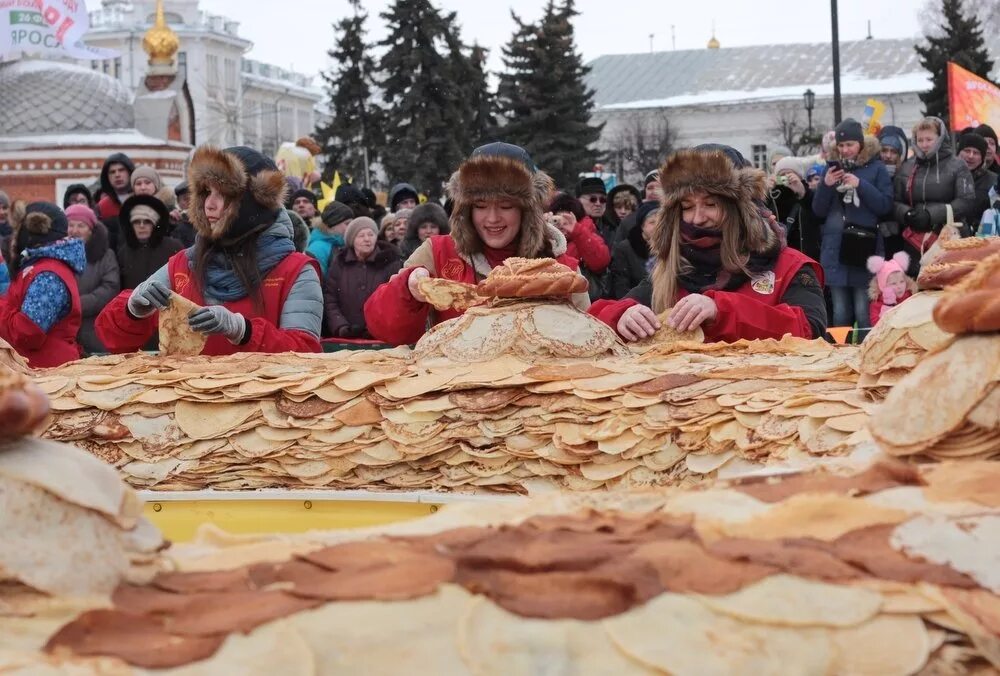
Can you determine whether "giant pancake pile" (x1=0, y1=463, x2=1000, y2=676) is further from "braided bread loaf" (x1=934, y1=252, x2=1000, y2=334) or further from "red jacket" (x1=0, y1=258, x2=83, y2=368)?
"red jacket" (x1=0, y1=258, x2=83, y2=368)

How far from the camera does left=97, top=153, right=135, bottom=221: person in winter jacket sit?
1000 cm

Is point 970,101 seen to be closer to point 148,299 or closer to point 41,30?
point 148,299

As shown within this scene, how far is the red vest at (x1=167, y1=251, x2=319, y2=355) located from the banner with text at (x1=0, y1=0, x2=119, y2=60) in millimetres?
24362

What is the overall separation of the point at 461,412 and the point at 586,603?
1.97 m

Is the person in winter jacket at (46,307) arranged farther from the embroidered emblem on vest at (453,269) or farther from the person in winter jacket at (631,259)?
the person in winter jacket at (631,259)

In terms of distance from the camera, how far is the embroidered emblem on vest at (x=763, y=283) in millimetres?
4340

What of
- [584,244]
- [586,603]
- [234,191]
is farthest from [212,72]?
[586,603]

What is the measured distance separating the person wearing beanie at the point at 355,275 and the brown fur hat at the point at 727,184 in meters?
3.92

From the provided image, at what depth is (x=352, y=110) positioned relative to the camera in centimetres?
3136

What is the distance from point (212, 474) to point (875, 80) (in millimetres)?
50356

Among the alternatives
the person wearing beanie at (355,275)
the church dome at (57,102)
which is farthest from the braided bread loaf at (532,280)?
the church dome at (57,102)

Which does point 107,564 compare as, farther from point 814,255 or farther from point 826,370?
point 814,255

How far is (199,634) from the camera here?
1.32m

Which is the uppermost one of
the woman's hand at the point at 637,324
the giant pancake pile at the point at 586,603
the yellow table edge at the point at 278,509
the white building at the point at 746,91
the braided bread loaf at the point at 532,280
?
the white building at the point at 746,91
